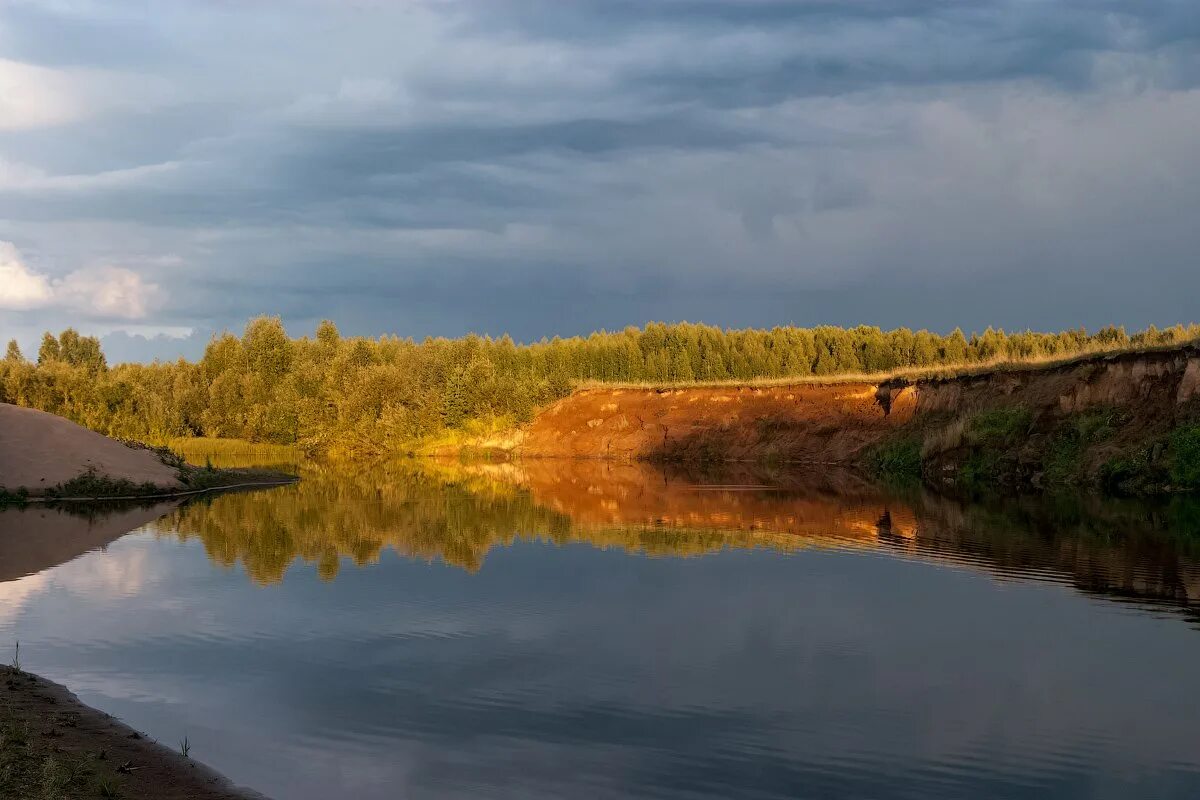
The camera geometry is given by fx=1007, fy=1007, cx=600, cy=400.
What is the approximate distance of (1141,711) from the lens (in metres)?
12.2

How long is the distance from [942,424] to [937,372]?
22.0 feet

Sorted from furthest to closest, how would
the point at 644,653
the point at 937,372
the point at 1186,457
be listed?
the point at 937,372, the point at 1186,457, the point at 644,653

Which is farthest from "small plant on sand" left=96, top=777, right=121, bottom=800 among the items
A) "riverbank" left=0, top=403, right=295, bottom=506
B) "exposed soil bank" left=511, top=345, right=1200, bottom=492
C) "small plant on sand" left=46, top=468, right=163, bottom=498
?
"exposed soil bank" left=511, top=345, right=1200, bottom=492

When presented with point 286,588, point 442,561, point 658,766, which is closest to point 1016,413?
point 442,561

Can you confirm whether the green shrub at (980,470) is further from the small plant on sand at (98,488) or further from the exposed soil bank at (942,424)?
the small plant on sand at (98,488)

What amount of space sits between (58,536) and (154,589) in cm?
1057

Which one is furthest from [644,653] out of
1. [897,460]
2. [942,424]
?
[942,424]

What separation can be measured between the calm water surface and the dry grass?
19.7m

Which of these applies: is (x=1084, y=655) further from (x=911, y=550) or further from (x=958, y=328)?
(x=958, y=328)

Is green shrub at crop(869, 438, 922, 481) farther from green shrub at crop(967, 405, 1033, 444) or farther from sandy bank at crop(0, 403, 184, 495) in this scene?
sandy bank at crop(0, 403, 184, 495)

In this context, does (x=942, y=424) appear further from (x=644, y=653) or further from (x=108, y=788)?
(x=108, y=788)

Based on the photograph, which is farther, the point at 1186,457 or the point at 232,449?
the point at 232,449

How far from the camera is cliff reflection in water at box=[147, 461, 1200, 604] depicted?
24.0 m

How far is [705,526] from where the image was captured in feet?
107
